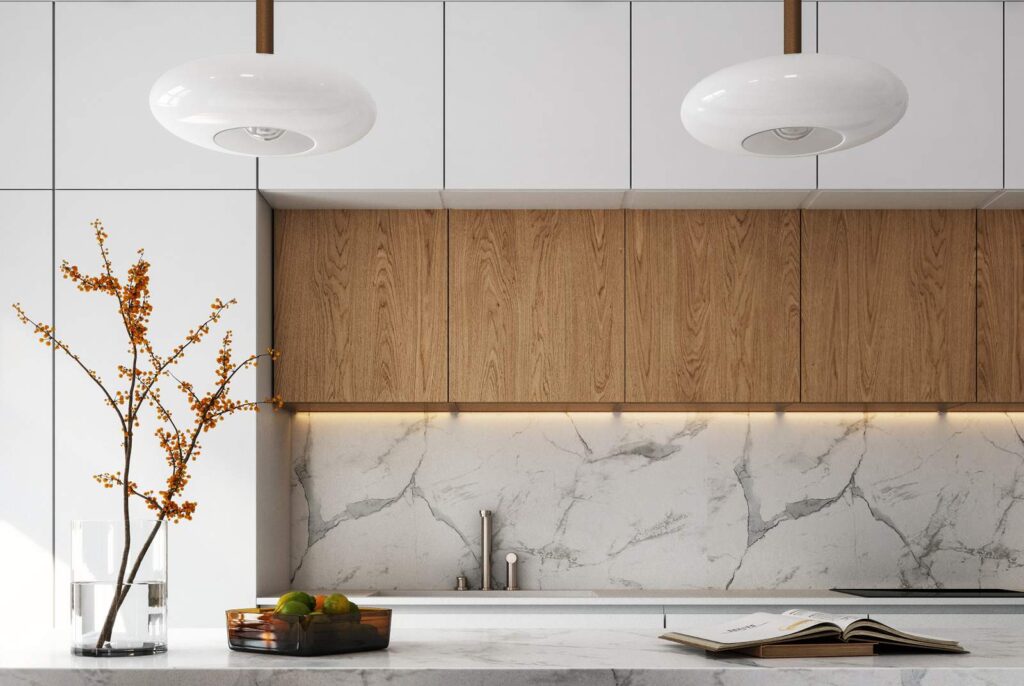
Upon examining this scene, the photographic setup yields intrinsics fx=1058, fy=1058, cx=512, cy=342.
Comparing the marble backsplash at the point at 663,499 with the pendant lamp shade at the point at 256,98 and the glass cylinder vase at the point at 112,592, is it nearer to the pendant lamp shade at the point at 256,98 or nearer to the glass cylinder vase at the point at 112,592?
the glass cylinder vase at the point at 112,592

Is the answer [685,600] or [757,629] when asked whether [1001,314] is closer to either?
[685,600]

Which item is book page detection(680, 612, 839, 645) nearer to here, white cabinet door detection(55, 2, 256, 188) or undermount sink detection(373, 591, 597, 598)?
undermount sink detection(373, 591, 597, 598)

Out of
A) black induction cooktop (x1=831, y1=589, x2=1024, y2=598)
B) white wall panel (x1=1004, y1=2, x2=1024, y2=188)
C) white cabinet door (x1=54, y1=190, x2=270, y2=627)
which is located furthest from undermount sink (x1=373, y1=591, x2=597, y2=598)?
white wall panel (x1=1004, y1=2, x2=1024, y2=188)

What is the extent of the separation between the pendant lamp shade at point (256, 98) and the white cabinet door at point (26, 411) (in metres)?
1.82

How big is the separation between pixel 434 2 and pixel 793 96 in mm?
1992

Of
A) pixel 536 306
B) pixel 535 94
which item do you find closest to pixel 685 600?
pixel 536 306

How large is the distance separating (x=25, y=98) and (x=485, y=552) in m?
2.09

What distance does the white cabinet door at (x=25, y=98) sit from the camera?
3.28 meters

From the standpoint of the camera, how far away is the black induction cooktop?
131 inches

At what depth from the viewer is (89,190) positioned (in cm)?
328

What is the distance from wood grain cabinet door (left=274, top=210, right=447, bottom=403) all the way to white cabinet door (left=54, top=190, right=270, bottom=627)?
0.19 meters

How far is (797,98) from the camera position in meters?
1.61

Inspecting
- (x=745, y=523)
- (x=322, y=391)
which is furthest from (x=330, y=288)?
(x=745, y=523)

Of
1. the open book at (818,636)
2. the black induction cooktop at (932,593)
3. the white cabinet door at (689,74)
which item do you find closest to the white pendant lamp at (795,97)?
the open book at (818,636)
